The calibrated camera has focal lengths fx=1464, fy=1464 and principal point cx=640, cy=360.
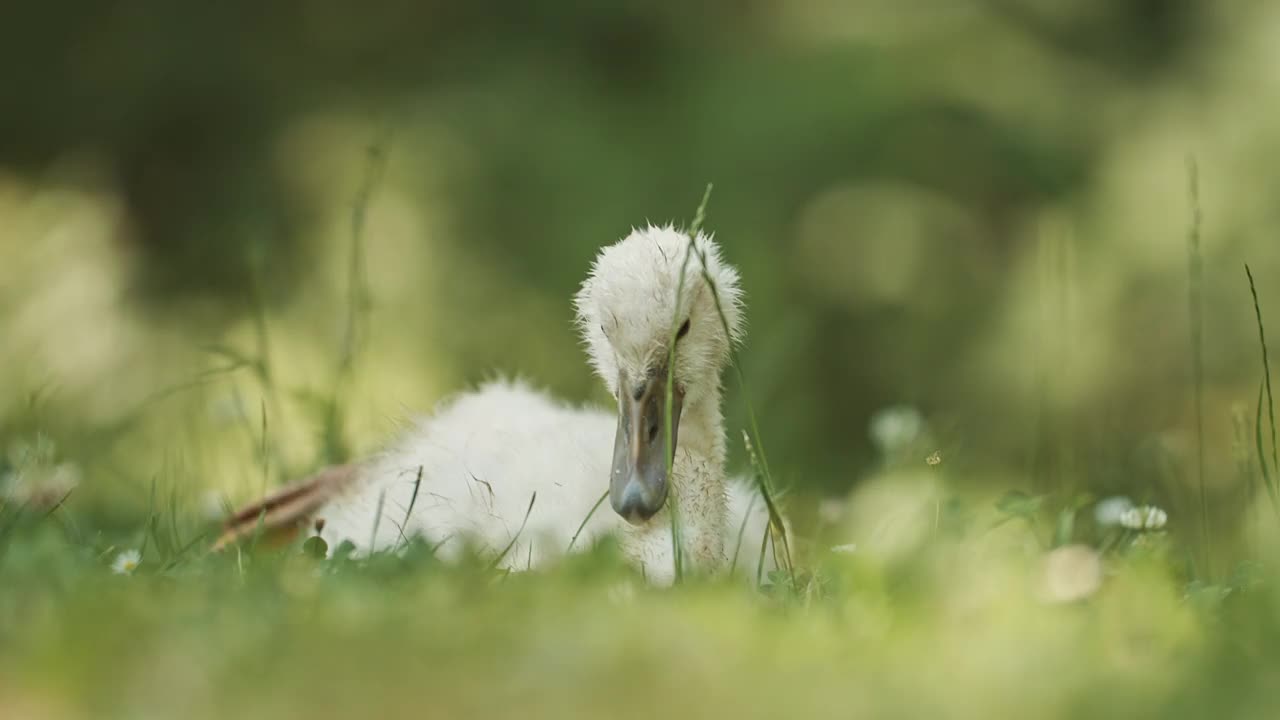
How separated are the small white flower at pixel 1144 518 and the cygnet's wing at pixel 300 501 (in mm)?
1916

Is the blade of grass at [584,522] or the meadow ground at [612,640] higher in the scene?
the blade of grass at [584,522]

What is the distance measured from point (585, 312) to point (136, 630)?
156cm

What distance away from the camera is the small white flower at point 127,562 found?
2671 mm

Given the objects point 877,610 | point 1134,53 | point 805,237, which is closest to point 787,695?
point 877,610

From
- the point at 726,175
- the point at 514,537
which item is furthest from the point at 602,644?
the point at 726,175

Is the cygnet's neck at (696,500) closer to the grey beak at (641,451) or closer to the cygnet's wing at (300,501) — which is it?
the grey beak at (641,451)

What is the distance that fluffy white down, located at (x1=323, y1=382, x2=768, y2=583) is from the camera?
2.99 metres

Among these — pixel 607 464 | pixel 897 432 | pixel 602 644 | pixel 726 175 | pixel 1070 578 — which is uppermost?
pixel 726 175

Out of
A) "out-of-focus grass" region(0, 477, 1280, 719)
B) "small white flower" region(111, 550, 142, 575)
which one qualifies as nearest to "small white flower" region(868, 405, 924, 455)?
"out-of-focus grass" region(0, 477, 1280, 719)

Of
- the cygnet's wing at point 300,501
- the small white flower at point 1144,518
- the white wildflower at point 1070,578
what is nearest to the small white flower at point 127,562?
the cygnet's wing at point 300,501

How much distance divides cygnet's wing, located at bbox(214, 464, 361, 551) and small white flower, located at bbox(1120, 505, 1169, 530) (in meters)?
1.92

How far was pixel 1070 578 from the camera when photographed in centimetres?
241

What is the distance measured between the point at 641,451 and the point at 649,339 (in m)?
0.24

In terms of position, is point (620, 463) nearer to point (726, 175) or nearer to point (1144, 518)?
point (1144, 518)
